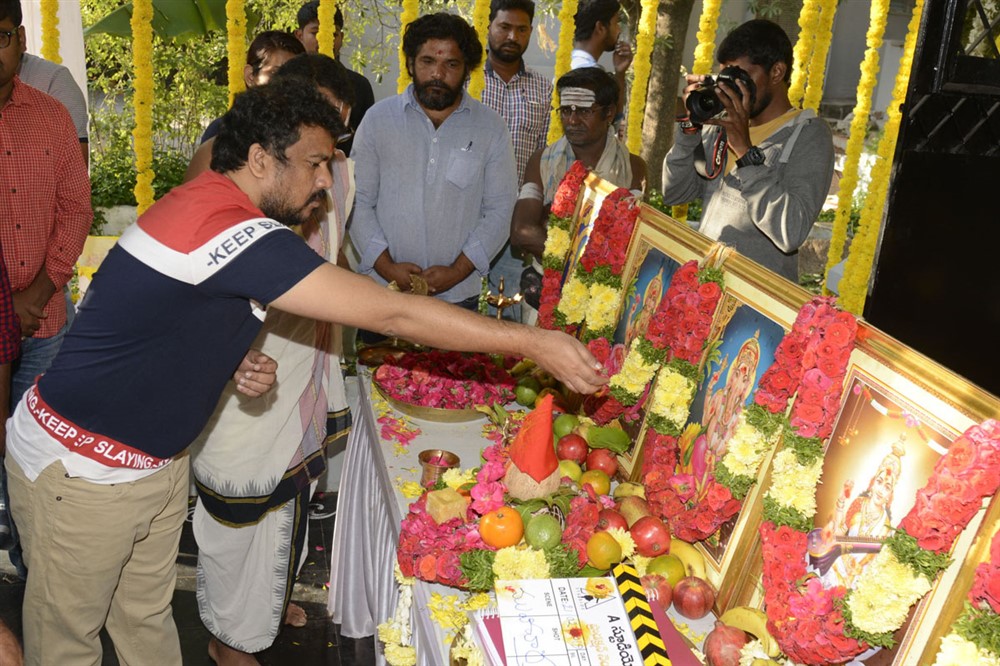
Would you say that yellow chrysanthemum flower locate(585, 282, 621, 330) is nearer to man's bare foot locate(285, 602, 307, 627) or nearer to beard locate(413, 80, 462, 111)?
beard locate(413, 80, 462, 111)

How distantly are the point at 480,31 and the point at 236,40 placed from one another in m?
1.45

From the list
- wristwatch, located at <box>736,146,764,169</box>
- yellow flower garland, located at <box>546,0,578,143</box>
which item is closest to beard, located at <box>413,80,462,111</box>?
wristwatch, located at <box>736,146,764,169</box>

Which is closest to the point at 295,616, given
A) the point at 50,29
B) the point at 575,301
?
the point at 575,301

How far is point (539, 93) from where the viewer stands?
4.82 metres

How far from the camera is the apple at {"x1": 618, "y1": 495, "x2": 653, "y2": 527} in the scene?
7.04ft

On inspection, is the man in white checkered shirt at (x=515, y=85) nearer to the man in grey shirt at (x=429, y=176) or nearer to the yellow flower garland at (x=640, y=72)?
the yellow flower garland at (x=640, y=72)

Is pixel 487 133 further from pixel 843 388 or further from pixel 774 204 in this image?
pixel 843 388

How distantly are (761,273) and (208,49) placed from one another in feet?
26.1

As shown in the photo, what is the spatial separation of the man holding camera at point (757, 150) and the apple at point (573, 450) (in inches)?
37.7

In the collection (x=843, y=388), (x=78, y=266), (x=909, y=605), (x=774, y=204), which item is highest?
(x=774, y=204)

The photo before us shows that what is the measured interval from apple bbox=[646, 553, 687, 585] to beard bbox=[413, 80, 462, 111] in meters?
2.30

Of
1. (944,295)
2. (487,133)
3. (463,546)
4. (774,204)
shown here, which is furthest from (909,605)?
(944,295)

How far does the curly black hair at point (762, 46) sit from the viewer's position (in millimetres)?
3004

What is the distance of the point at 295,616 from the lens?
3379 millimetres
